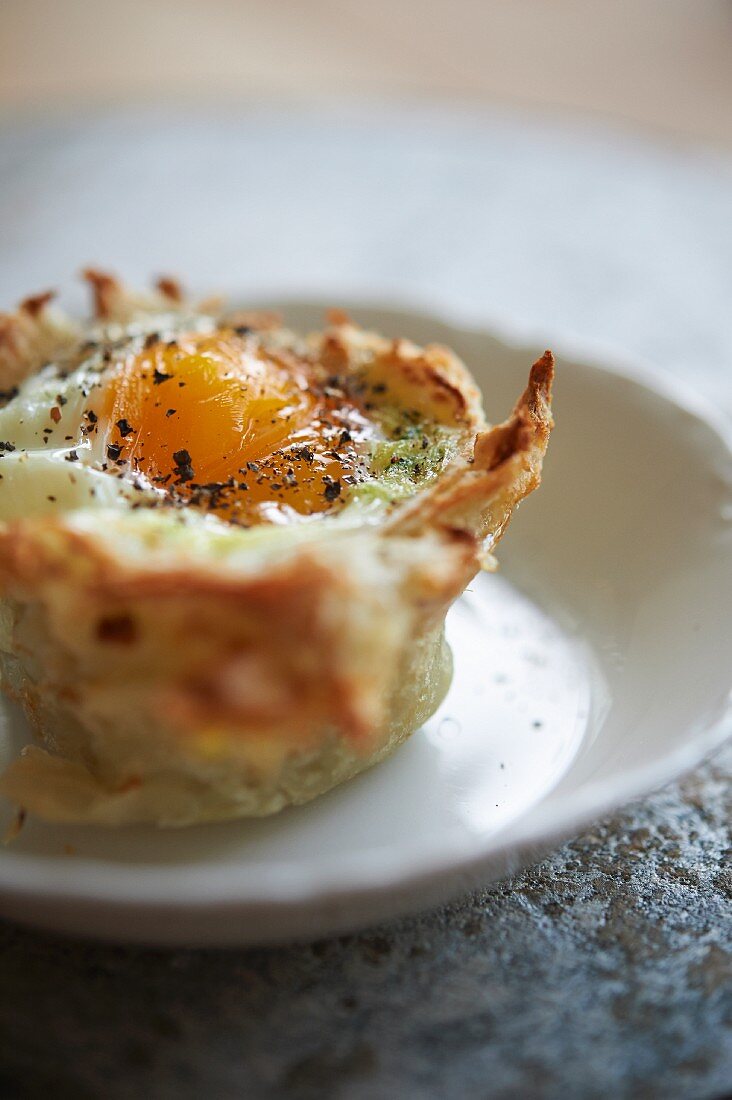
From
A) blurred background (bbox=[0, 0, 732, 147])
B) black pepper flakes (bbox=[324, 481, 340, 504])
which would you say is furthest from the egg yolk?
blurred background (bbox=[0, 0, 732, 147])

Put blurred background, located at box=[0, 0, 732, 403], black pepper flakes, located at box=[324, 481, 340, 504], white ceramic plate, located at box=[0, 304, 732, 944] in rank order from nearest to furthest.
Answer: white ceramic plate, located at box=[0, 304, 732, 944] < black pepper flakes, located at box=[324, 481, 340, 504] < blurred background, located at box=[0, 0, 732, 403]

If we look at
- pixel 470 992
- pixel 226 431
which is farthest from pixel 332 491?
pixel 470 992

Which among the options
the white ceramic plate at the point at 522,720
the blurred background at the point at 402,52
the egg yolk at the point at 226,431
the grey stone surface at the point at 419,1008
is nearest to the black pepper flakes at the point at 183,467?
the egg yolk at the point at 226,431

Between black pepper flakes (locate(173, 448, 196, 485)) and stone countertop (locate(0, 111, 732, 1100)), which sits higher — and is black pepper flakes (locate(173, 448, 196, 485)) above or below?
above

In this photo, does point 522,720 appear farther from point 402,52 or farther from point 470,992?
point 402,52

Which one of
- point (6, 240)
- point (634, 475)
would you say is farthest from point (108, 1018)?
point (6, 240)

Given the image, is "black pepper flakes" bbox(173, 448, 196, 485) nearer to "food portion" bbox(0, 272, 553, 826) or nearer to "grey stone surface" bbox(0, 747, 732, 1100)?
"food portion" bbox(0, 272, 553, 826)

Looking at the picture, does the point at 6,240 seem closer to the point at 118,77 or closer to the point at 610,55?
the point at 118,77
